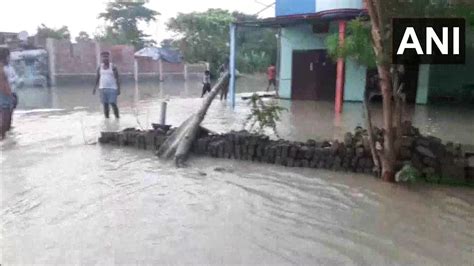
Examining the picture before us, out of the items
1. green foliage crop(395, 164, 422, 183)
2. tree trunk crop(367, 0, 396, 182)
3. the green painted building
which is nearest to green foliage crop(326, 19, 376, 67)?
tree trunk crop(367, 0, 396, 182)

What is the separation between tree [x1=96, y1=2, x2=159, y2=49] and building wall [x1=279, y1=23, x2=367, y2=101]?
2449 cm

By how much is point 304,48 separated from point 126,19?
27764 mm

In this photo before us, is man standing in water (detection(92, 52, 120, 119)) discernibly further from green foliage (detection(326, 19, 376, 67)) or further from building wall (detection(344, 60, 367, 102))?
building wall (detection(344, 60, 367, 102))

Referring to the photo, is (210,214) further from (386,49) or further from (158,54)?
(158,54)

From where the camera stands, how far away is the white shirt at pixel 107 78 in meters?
11.0

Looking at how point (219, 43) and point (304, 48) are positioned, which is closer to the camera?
point (304, 48)

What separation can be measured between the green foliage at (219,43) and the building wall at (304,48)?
56.7 ft

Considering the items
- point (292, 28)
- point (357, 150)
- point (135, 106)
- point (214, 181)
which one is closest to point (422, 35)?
point (357, 150)

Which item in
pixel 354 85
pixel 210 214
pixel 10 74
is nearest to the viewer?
pixel 210 214

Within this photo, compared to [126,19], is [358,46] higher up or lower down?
lower down

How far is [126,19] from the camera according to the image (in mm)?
41844

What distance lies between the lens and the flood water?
3.89 m

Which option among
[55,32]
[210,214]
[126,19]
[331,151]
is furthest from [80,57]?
[210,214]

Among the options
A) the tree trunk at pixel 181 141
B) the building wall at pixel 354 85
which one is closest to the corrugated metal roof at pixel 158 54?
the building wall at pixel 354 85
